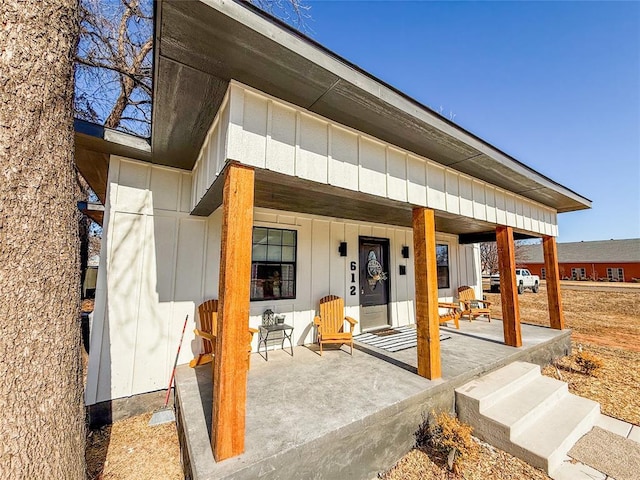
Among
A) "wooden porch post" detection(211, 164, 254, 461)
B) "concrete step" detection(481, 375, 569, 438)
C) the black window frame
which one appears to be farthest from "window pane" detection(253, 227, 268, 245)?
the black window frame

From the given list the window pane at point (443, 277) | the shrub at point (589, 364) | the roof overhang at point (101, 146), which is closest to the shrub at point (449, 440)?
the shrub at point (589, 364)

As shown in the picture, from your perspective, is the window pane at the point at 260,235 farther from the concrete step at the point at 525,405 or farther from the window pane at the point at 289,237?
the concrete step at the point at 525,405

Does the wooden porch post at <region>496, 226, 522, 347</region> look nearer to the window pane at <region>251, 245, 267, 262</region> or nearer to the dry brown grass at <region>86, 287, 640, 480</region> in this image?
the dry brown grass at <region>86, 287, 640, 480</region>

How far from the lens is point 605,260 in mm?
27328

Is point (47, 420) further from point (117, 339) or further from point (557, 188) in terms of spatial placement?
point (557, 188)

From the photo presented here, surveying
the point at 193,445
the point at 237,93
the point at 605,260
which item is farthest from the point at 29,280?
the point at 605,260

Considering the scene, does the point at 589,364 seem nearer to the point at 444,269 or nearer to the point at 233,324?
the point at 444,269

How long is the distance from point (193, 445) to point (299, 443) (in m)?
0.83

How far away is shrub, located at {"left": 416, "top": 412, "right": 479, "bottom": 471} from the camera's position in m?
2.64

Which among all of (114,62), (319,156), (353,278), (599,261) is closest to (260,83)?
(319,156)

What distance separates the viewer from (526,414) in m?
3.08

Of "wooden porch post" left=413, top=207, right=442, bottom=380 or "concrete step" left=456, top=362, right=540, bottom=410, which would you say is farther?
"wooden porch post" left=413, top=207, right=442, bottom=380

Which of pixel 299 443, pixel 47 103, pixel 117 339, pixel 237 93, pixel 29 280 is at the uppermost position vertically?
pixel 237 93

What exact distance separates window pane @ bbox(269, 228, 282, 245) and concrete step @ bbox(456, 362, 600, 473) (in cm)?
349
